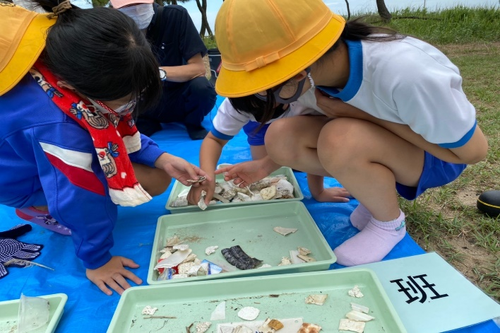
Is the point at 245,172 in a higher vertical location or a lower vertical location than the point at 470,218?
higher

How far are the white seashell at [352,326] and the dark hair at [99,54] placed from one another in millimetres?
831

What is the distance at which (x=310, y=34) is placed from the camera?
817 millimetres

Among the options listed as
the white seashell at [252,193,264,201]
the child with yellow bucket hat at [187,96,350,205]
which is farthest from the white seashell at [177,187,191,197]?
the white seashell at [252,193,264,201]

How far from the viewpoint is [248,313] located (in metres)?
0.98

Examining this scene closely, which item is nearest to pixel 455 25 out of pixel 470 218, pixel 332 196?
pixel 470 218

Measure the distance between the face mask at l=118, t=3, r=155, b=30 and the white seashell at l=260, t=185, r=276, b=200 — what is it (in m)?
1.15

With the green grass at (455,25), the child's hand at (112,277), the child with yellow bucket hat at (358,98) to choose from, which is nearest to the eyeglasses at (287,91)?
the child with yellow bucket hat at (358,98)

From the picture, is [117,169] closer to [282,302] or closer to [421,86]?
[282,302]

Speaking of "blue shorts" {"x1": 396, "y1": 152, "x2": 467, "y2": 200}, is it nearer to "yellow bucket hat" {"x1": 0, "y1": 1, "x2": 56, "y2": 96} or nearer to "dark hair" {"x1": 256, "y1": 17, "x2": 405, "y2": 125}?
"dark hair" {"x1": 256, "y1": 17, "x2": 405, "y2": 125}

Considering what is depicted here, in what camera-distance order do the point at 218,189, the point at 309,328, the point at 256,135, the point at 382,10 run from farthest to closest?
the point at 382,10, the point at 256,135, the point at 218,189, the point at 309,328

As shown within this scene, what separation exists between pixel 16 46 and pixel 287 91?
2.43 feet

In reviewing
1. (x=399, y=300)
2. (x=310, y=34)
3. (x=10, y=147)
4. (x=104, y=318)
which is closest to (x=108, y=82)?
(x=10, y=147)

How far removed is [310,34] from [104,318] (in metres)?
0.94

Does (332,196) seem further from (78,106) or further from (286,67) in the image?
(78,106)
